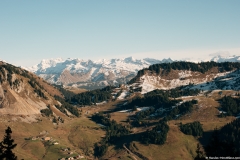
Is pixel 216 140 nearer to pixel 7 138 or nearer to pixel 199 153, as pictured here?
pixel 199 153

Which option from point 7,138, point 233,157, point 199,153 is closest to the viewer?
point 7,138

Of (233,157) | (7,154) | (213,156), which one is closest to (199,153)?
(213,156)

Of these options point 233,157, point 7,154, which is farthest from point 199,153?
point 7,154

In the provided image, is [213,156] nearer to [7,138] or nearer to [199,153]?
[199,153]

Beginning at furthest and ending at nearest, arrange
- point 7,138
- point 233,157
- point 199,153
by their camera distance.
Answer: point 199,153 < point 233,157 < point 7,138

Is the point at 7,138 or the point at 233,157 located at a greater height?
the point at 7,138

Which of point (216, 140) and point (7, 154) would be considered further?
point (216, 140)

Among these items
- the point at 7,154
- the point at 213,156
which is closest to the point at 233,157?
the point at 213,156

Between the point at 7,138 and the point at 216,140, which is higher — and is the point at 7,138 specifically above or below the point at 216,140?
above
